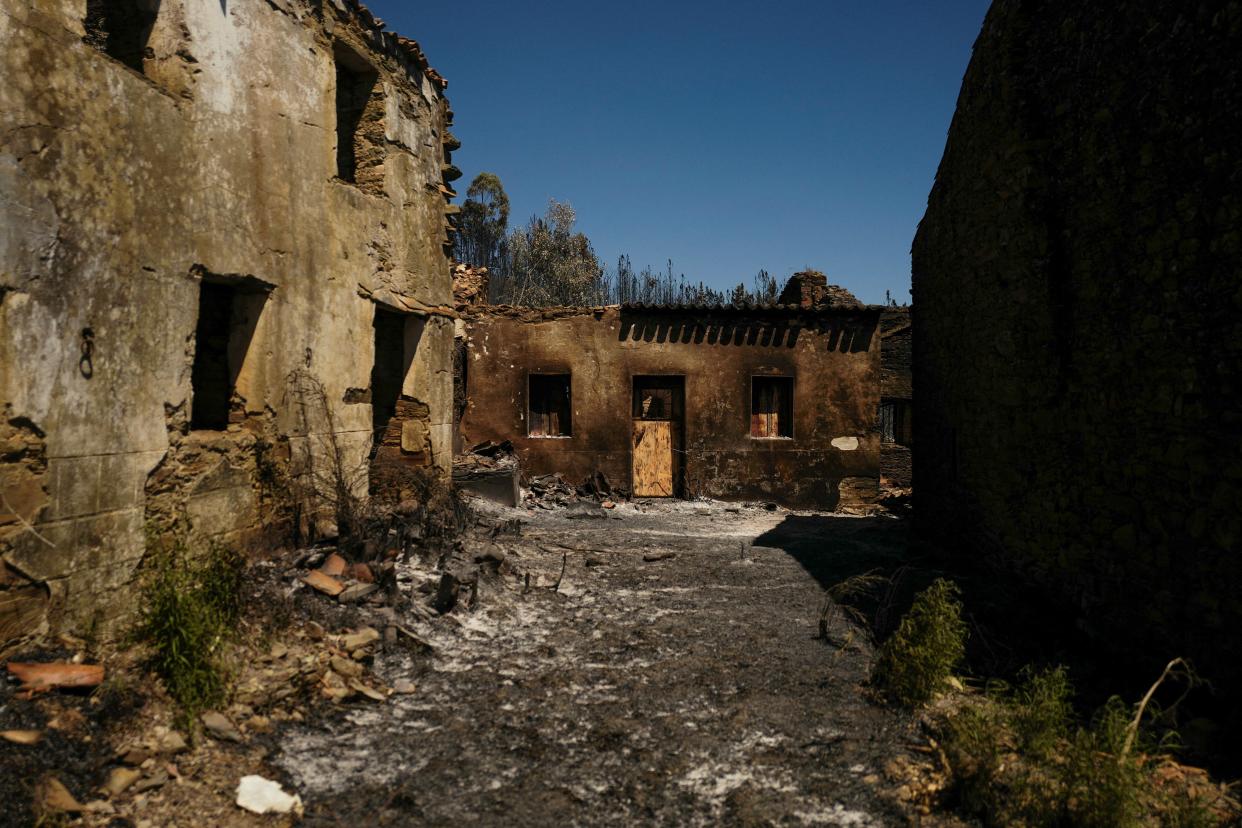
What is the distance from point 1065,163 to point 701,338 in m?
8.43

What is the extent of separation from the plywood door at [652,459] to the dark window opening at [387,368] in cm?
630

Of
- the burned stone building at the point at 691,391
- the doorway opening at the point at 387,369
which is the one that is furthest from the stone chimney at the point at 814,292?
the doorway opening at the point at 387,369

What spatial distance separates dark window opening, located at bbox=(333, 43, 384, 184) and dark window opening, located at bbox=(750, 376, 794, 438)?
27.9 feet

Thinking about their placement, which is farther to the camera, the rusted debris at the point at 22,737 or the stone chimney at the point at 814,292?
the stone chimney at the point at 814,292

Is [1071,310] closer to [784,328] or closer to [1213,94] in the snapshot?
[1213,94]

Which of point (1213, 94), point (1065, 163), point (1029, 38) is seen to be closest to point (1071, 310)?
point (1065, 163)

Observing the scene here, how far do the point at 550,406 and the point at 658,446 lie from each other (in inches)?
86.2

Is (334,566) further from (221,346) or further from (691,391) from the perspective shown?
(691,391)

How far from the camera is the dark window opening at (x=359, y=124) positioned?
7363 mm

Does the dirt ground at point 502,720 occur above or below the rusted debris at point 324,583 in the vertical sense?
below

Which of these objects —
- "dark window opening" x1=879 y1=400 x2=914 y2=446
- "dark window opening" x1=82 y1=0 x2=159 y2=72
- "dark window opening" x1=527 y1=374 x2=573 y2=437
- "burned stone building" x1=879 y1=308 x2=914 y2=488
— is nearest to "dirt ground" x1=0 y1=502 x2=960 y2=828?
"dark window opening" x1=82 y1=0 x2=159 y2=72

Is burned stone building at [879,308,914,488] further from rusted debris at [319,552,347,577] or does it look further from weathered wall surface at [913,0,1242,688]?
rusted debris at [319,552,347,577]

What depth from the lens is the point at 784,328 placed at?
1376 centimetres

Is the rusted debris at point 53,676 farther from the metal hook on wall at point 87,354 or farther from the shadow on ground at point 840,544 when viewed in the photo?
the shadow on ground at point 840,544
